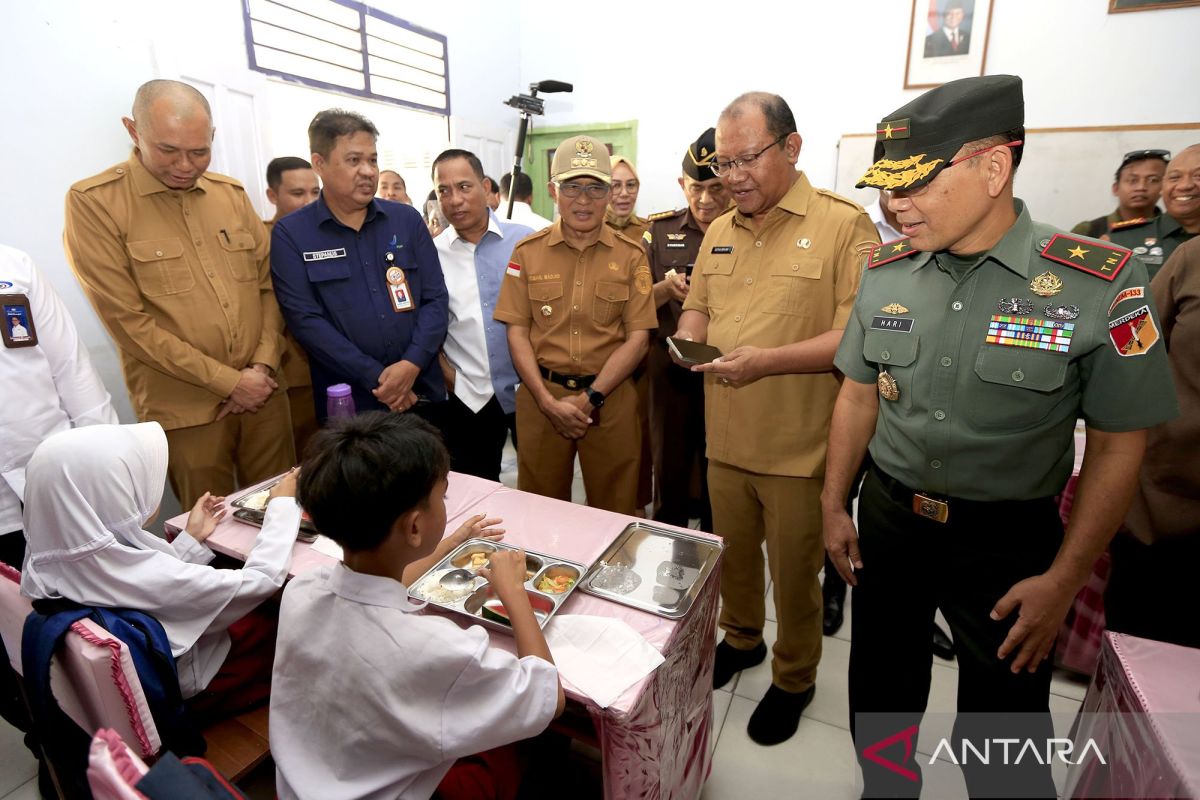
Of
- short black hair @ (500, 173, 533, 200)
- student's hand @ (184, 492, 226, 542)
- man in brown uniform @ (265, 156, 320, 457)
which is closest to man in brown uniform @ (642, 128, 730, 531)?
man in brown uniform @ (265, 156, 320, 457)

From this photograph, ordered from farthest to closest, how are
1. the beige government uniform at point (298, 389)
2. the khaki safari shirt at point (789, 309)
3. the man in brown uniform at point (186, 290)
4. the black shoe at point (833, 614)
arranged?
the beige government uniform at point (298, 389) < the black shoe at point (833, 614) < the man in brown uniform at point (186, 290) < the khaki safari shirt at point (789, 309)

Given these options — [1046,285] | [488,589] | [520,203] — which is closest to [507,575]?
[488,589]

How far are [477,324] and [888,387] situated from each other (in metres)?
1.77

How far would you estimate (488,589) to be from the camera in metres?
1.35

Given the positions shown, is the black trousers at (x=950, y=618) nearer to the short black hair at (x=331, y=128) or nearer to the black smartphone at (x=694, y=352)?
the black smartphone at (x=694, y=352)

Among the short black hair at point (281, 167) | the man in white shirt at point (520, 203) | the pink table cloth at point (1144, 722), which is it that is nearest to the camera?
the pink table cloth at point (1144, 722)

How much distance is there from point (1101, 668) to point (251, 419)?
2702 mm

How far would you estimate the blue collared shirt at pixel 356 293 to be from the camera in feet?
7.48

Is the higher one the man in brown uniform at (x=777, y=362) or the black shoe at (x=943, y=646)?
the man in brown uniform at (x=777, y=362)

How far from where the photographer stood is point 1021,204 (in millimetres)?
1248

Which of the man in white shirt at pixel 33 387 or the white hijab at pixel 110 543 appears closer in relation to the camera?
the white hijab at pixel 110 543

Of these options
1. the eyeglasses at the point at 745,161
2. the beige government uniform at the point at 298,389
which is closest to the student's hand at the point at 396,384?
the beige government uniform at the point at 298,389

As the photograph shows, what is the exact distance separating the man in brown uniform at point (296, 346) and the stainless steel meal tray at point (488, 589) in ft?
5.01

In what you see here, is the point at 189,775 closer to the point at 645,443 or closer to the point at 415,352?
the point at 415,352
